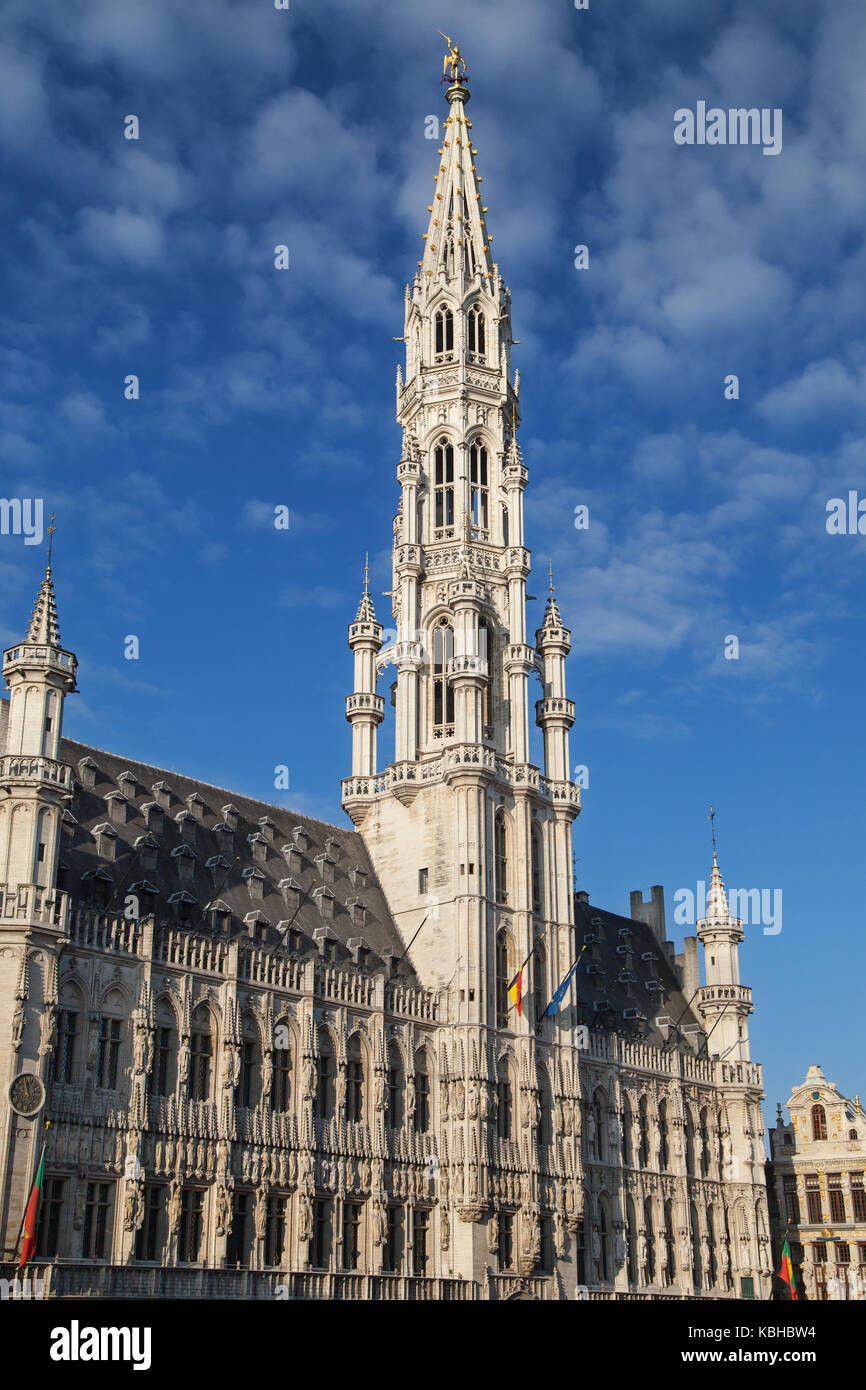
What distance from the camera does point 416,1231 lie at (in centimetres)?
6134

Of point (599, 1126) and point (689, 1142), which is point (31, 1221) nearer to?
point (599, 1126)

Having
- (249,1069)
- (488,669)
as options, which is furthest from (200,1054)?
(488,669)

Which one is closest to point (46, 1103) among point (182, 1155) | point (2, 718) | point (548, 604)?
point (182, 1155)

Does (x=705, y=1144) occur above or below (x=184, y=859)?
below

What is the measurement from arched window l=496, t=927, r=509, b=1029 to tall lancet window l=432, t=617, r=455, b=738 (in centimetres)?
1095

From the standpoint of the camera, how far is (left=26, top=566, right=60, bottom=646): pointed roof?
52.7 m

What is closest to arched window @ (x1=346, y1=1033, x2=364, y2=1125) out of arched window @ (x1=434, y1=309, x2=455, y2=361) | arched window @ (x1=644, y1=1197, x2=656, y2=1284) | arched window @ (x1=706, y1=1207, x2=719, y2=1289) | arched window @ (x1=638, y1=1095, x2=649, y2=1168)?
arched window @ (x1=638, y1=1095, x2=649, y2=1168)

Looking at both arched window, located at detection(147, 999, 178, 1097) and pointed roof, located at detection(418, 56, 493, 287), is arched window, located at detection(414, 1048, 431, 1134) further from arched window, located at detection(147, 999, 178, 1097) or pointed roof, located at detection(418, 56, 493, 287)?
pointed roof, located at detection(418, 56, 493, 287)

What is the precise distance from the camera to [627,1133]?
249ft

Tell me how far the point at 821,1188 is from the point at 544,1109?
31986 millimetres

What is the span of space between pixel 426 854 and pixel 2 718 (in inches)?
885
